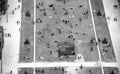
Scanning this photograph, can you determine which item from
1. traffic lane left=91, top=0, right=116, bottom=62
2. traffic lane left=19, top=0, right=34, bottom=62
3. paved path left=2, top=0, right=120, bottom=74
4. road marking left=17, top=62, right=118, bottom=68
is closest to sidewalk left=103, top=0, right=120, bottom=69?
paved path left=2, top=0, right=120, bottom=74

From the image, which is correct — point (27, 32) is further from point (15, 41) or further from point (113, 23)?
point (113, 23)

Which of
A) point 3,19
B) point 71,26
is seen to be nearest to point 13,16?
point 3,19

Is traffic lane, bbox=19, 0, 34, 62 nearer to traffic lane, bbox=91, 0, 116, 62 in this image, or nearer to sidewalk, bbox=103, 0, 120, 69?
traffic lane, bbox=91, 0, 116, 62

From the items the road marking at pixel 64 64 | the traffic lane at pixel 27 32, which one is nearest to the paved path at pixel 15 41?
the road marking at pixel 64 64

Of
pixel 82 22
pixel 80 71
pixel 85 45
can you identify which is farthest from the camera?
pixel 82 22

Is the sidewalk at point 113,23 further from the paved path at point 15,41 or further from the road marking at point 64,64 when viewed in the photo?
the road marking at point 64,64

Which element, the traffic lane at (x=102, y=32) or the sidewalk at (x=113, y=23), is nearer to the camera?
the traffic lane at (x=102, y=32)

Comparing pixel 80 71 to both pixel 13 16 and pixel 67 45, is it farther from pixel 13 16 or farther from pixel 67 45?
pixel 13 16

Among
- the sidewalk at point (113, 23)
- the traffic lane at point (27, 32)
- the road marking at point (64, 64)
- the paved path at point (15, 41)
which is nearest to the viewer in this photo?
the road marking at point (64, 64)
